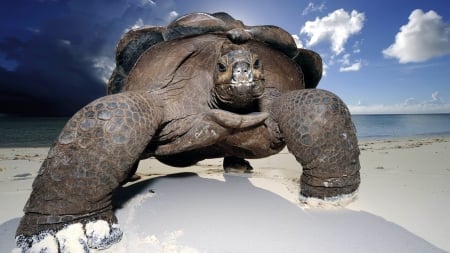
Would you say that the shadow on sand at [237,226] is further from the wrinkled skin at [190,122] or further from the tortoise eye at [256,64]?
the tortoise eye at [256,64]

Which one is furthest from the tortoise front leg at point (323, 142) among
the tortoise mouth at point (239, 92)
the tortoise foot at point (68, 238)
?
the tortoise foot at point (68, 238)

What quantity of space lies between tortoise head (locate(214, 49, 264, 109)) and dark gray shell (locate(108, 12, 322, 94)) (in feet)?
1.90

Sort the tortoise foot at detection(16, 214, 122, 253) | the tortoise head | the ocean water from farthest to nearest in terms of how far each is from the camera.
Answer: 1. the ocean water
2. the tortoise head
3. the tortoise foot at detection(16, 214, 122, 253)

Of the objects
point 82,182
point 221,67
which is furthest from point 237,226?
point 221,67

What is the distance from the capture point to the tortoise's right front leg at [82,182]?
1.68 metres

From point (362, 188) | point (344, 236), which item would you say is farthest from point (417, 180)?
point (344, 236)

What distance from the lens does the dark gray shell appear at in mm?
2646

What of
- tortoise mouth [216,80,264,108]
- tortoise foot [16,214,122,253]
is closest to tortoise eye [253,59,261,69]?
tortoise mouth [216,80,264,108]

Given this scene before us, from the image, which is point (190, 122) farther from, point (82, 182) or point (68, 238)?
point (68, 238)

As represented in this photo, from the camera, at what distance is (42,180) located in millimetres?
1745

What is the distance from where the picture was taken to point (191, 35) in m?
2.73

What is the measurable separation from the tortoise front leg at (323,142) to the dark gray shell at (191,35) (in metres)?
0.87

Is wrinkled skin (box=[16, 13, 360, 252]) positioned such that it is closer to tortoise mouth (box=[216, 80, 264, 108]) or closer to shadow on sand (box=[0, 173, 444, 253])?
tortoise mouth (box=[216, 80, 264, 108])

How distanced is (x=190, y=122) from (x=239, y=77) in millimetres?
668
